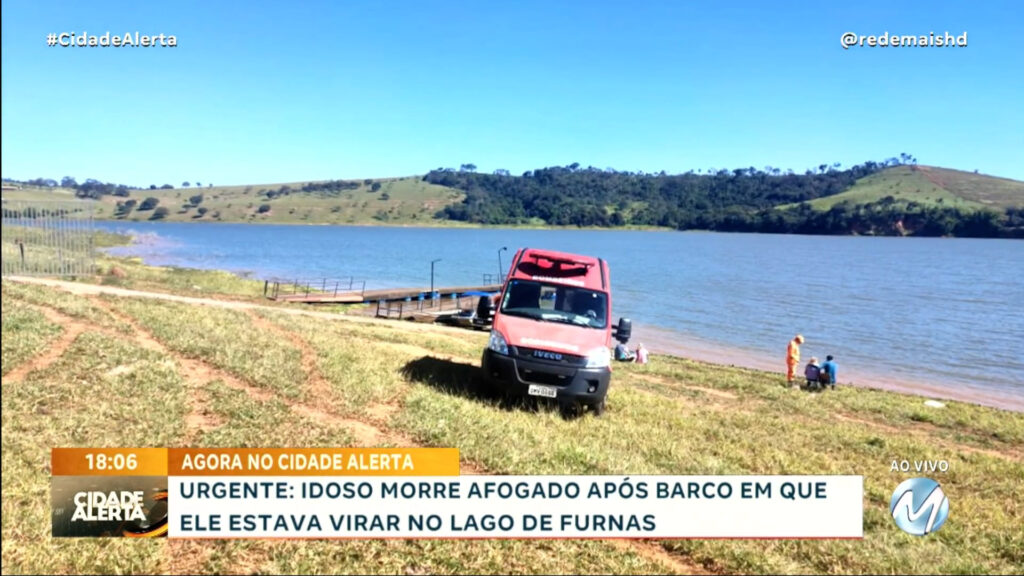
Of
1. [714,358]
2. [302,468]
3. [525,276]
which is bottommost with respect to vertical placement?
[714,358]

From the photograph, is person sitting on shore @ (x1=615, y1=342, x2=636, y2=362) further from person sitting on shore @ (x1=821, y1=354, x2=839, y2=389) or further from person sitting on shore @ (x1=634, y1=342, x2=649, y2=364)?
person sitting on shore @ (x1=821, y1=354, x2=839, y2=389)

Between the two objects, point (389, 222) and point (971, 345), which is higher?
point (389, 222)

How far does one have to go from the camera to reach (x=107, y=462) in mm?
4176

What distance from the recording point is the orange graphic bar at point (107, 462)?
4062mm

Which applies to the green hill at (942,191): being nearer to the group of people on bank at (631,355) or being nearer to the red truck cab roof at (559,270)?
the group of people on bank at (631,355)

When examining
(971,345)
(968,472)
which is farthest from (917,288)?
(968,472)

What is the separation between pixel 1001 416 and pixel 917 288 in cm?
5049

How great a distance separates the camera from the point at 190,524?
13.9 ft

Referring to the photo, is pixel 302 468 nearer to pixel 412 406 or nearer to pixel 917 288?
pixel 412 406

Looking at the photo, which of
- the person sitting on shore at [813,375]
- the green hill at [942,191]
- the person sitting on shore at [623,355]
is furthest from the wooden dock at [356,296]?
the green hill at [942,191]

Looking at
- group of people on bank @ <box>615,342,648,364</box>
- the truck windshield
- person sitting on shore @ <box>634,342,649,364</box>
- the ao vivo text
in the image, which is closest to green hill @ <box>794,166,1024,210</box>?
group of people on bank @ <box>615,342,648,364</box>

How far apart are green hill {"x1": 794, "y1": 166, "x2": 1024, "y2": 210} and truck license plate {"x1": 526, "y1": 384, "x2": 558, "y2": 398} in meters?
189

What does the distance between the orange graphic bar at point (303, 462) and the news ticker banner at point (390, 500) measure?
0.03 feet

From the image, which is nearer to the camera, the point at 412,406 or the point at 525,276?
the point at 412,406
